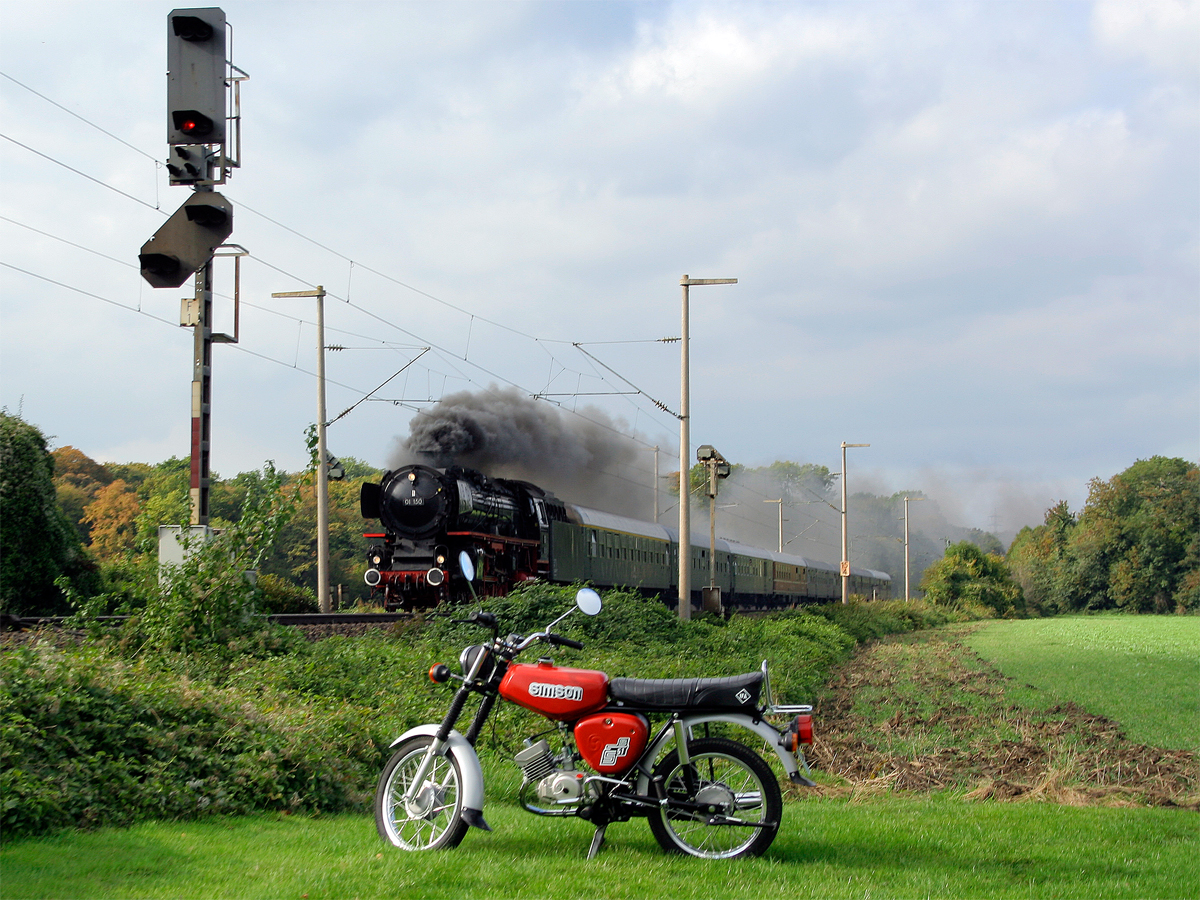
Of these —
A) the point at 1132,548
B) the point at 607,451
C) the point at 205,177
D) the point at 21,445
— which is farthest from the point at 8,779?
the point at 1132,548

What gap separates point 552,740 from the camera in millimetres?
6117

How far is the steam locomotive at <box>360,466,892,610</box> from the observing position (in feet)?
76.7

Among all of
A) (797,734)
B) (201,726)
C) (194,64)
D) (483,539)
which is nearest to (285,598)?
(483,539)

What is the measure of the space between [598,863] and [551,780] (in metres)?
0.55

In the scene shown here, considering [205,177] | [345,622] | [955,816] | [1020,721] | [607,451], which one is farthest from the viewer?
[607,451]

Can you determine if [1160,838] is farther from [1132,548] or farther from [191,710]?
[1132,548]

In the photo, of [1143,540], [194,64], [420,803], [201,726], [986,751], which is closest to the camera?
[420,803]

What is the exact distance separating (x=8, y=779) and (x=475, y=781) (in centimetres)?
269

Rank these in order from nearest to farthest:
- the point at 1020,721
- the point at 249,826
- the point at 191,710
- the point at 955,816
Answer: the point at 249,826
the point at 955,816
the point at 191,710
the point at 1020,721

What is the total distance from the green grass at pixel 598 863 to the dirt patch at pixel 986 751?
1729 millimetres

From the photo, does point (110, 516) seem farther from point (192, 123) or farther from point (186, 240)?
point (192, 123)

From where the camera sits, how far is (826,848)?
604 centimetres

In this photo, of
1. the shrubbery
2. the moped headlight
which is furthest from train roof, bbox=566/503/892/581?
the moped headlight

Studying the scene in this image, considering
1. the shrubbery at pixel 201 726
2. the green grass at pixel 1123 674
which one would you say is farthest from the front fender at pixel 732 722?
the green grass at pixel 1123 674
